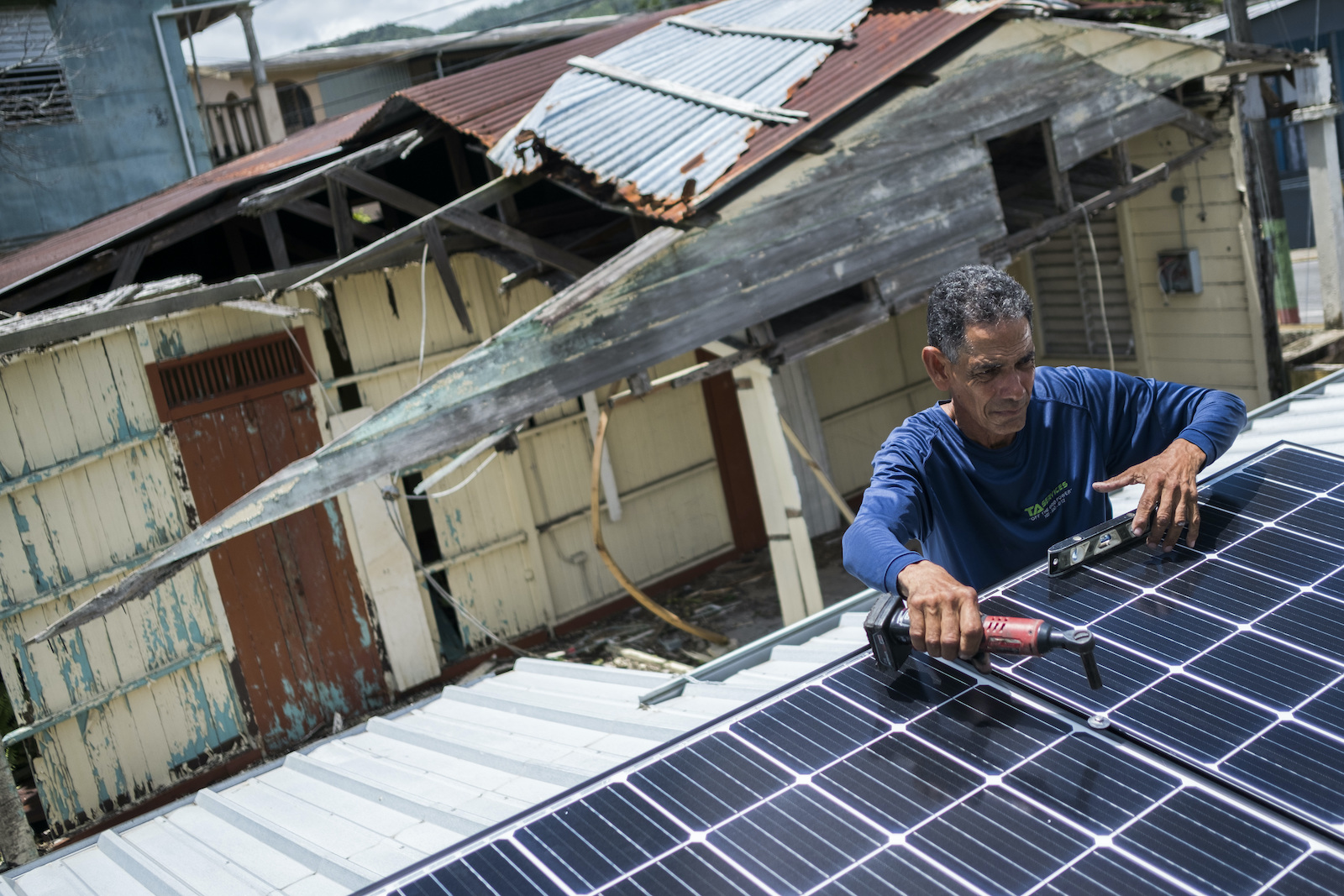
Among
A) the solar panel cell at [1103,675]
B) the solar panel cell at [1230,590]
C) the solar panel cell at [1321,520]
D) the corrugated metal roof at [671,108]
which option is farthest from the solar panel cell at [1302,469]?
the corrugated metal roof at [671,108]

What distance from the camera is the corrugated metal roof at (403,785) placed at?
3.88 m

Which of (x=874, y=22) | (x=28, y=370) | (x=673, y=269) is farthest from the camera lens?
(x=874, y=22)

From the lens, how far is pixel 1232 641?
280cm

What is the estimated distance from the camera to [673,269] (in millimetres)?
7055

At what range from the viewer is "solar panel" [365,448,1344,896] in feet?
7.00

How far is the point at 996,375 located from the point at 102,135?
1727cm

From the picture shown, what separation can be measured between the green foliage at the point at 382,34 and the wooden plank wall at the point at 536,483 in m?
20.9

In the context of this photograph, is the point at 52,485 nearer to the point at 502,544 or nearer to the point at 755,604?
the point at 502,544

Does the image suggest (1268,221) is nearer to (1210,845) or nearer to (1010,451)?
(1010,451)

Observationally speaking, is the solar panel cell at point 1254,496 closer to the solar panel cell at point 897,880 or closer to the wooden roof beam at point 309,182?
the solar panel cell at point 897,880

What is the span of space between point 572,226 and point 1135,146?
649 cm

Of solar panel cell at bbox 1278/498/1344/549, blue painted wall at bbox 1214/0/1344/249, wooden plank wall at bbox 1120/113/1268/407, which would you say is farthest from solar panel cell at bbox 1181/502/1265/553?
blue painted wall at bbox 1214/0/1344/249

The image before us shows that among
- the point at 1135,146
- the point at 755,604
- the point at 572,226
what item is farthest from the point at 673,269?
the point at 1135,146

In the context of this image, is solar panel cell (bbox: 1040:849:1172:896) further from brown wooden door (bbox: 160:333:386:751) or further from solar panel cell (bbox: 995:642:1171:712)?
brown wooden door (bbox: 160:333:386:751)
